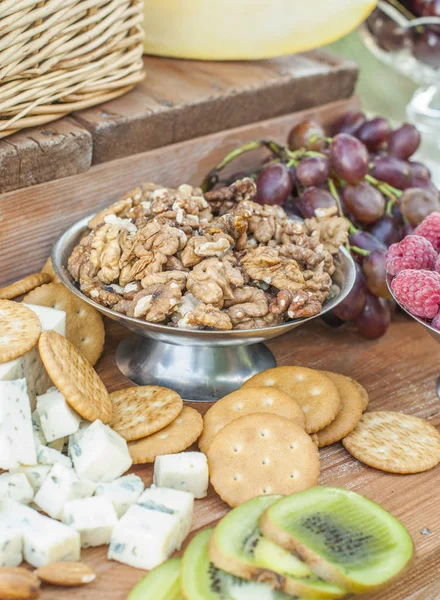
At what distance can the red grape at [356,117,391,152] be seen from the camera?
4.75 ft

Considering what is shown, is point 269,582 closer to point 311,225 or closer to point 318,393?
point 318,393

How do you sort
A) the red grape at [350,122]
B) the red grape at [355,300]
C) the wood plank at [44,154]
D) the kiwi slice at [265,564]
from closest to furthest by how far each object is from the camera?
the kiwi slice at [265,564] → the wood plank at [44,154] → the red grape at [355,300] → the red grape at [350,122]

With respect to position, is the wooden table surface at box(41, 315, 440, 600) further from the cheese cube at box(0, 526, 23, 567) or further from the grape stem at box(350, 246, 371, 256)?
the grape stem at box(350, 246, 371, 256)

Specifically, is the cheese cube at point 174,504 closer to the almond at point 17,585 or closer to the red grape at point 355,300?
the almond at point 17,585

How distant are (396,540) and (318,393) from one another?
0.29 metres

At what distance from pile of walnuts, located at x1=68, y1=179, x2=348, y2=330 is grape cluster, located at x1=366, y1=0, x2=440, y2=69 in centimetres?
68

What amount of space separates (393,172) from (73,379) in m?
0.75

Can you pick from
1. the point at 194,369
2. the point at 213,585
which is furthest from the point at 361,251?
the point at 213,585

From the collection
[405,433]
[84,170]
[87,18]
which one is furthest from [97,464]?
[87,18]

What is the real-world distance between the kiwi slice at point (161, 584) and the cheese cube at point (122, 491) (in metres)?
0.09

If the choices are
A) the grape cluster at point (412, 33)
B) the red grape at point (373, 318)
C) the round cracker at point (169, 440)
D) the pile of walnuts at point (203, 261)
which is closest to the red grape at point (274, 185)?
the pile of walnuts at point (203, 261)

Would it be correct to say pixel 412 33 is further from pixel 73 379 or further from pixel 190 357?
pixel 73 379

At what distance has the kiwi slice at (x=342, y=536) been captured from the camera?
2.42ft

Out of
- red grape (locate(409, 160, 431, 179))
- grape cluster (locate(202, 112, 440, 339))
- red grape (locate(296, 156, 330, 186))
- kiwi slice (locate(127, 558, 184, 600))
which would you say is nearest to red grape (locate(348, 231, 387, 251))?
grape cluster (locate(202, 112, 440, 339))
